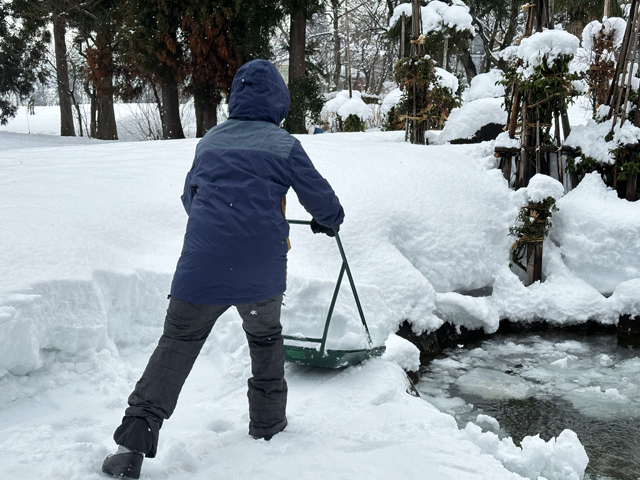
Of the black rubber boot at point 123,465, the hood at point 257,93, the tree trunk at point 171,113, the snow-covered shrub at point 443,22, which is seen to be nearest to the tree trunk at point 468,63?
the snow-covered shrub at point 443,22

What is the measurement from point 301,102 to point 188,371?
1061 centimetres

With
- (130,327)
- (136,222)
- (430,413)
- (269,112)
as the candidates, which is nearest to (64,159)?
(136,222)

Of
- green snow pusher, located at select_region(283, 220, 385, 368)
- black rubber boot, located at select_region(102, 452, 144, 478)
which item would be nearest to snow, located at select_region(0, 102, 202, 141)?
green snow pusher, located at select_region(283, 220, 385, 368)

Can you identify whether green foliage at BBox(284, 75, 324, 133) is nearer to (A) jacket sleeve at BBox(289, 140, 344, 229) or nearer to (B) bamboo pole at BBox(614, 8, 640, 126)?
(B) bamboo pole at BBox(614, 8, 640, 126)

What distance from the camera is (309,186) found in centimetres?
246

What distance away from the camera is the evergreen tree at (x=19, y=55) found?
14.3 meters

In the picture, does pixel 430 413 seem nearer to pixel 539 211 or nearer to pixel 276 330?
pixel 276 330

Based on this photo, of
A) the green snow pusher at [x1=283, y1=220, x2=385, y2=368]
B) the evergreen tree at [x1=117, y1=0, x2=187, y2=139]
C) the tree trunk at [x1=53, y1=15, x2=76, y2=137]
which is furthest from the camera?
the tree trunk at [x1=53, y1=15, x2=76, y2=137]

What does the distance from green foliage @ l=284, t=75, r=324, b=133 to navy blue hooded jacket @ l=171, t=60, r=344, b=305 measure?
395 inches

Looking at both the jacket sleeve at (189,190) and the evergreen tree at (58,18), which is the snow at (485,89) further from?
the jacket sleeve at (189,190)

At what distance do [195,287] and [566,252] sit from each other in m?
4.38

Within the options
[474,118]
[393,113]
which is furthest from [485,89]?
[474,118]

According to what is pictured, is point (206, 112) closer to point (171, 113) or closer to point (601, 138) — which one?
point (171, 113)

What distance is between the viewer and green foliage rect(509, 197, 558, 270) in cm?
550
